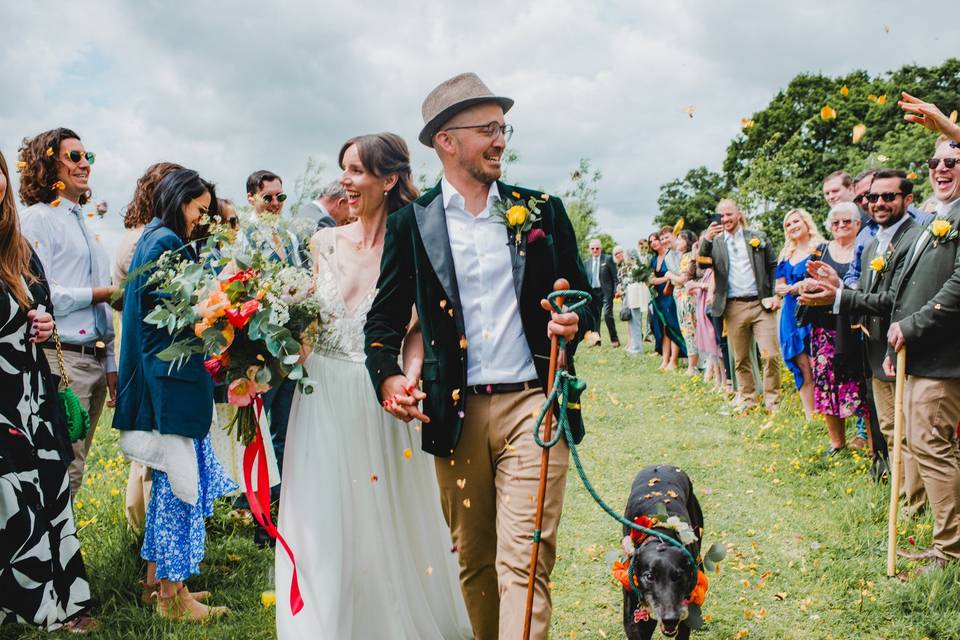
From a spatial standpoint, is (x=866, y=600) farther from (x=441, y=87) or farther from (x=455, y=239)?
(x=441, y=87)

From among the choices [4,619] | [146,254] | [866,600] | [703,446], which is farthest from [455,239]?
[703,446]

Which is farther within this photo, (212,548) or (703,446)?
(703,446)

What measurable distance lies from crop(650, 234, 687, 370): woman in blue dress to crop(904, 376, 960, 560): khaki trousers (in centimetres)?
928

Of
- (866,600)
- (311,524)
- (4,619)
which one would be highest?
(311,524)

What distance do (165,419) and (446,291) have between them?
194 centimetres

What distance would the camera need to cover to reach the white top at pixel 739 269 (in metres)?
9.37

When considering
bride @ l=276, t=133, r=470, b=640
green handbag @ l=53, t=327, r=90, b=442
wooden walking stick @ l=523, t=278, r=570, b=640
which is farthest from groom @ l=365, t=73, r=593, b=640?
green handbag @ l=53, t=327, r=90, b=442

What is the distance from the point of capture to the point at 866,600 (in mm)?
4352

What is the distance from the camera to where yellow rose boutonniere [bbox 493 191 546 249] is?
3115 millimetres

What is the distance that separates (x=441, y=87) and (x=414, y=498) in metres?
2.18

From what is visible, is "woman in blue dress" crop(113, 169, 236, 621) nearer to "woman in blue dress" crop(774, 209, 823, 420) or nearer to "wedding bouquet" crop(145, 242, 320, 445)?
"wedding bouquet" crop(145, 242, 320, 445)

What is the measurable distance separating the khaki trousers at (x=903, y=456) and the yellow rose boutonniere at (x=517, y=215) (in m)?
3.22

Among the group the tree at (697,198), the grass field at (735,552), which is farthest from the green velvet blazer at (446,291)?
the tree at (697,198)

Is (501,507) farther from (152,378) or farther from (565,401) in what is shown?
(152,378)
